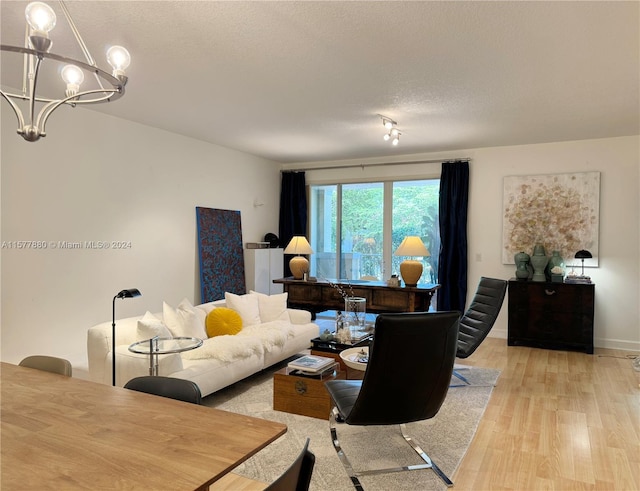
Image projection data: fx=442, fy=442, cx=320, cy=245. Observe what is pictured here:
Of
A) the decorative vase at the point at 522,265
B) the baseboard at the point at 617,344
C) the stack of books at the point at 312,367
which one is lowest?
the baseboard at the point at 617,344

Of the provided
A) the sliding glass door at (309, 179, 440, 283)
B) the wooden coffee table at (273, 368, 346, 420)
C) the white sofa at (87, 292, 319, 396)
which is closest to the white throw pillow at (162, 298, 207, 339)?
the white sofa at (87, 292, 319, 396)

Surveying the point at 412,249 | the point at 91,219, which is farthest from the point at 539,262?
the point at 91,219

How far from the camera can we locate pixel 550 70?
11.0 feet

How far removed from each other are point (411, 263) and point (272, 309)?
1674 mm

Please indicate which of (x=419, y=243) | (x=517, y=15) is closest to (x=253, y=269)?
(x=419, y=243)

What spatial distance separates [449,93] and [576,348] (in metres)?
3.64

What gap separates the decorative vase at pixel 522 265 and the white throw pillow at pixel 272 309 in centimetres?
316

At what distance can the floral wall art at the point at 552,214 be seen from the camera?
5.71 meters

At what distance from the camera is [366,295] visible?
209 inches

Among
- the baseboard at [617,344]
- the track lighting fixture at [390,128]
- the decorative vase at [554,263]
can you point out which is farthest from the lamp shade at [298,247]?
the baseboard at [617,344]

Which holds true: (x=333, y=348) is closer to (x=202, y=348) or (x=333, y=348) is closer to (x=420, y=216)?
(x=202, y=348)

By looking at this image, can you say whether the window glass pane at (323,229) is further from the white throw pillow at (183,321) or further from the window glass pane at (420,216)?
the white throw pillow at (183,321)

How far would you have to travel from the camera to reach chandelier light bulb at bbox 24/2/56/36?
5.15 feet

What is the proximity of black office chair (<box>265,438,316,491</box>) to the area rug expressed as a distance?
1.48m
